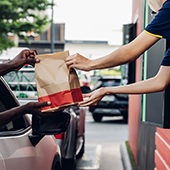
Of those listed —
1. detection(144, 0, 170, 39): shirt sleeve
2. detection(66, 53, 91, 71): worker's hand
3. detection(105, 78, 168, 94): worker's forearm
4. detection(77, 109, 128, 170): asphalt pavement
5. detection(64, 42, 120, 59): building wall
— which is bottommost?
detection(77, 109, 128, 170): asphalt pavement

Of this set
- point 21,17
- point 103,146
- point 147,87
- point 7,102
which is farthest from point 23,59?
point 21,17

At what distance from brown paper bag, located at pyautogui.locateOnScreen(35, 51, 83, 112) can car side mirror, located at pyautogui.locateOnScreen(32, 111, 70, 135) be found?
38 centimetres

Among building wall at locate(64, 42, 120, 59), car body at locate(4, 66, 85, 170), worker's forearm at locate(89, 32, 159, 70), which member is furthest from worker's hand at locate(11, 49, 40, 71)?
building wall at locate(64, 42, 120, 59)

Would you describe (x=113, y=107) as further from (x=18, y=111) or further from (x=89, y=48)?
(x=89, y=48)

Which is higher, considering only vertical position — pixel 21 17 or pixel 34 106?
pixel 21 17

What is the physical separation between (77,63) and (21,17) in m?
14.7

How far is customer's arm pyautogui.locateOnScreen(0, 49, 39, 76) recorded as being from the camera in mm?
1905

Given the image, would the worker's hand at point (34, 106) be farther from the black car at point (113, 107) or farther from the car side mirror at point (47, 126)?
the black car at point (113, 107)

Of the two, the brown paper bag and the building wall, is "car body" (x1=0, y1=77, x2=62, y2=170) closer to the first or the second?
the brown paper bag

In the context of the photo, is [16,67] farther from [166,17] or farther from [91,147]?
[91,147]

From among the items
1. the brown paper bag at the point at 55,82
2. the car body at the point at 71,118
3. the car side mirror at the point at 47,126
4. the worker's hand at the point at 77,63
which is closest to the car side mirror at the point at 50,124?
the car side mirror at the point at 47,126

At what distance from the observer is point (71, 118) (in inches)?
187

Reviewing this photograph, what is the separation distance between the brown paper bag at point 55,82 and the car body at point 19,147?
348 millimetres

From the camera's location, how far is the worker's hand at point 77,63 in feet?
6.31
